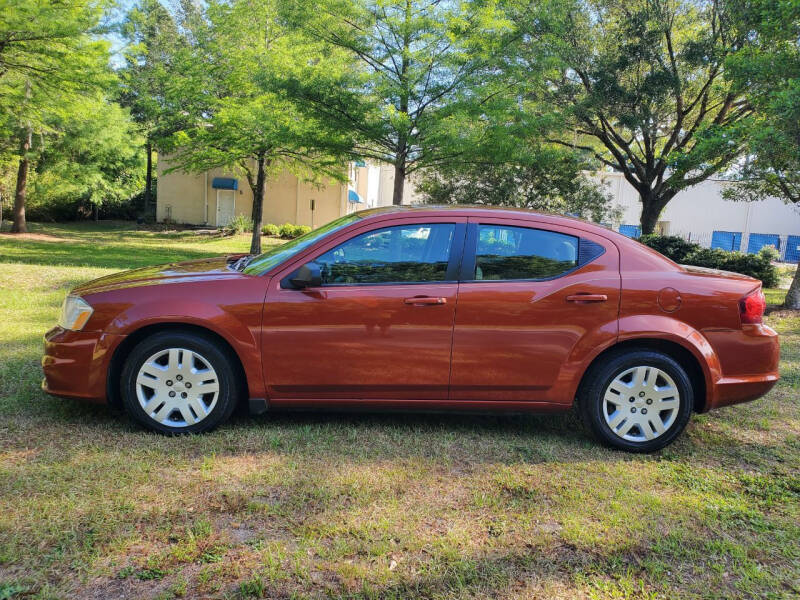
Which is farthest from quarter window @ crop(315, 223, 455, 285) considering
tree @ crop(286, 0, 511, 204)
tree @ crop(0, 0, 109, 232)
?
tree @ crop(0, 0, 109, 232)

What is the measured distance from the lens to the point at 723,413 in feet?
16.3

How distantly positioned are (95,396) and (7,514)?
1094 millimetres

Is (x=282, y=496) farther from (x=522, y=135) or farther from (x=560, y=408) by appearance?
(x=522, y=135)

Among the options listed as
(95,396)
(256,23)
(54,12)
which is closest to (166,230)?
(256,23)

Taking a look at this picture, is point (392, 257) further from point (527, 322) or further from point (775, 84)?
point (775, 84)

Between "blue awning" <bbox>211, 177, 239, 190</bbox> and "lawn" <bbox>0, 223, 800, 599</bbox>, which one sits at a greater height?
"blue awning" <bbox>211, 177, 239, 190</bbox>

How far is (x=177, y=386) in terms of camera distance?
152 inches

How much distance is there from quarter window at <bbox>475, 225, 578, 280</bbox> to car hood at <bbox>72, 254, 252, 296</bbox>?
1671 millimetres

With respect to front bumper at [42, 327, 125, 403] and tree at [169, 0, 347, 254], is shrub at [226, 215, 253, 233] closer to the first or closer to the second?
tree at [169, 0, 347, 254]

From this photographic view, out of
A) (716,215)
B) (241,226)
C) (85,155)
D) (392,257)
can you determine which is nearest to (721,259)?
(392,257)

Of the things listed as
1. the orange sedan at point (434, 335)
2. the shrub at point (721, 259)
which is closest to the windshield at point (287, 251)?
the orange sedan at point (434, 335)

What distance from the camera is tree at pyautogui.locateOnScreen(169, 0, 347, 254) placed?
1612 cm

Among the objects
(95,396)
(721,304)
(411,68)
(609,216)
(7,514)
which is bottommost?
(7,514)

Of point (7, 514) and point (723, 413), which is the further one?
point (723, 413)
